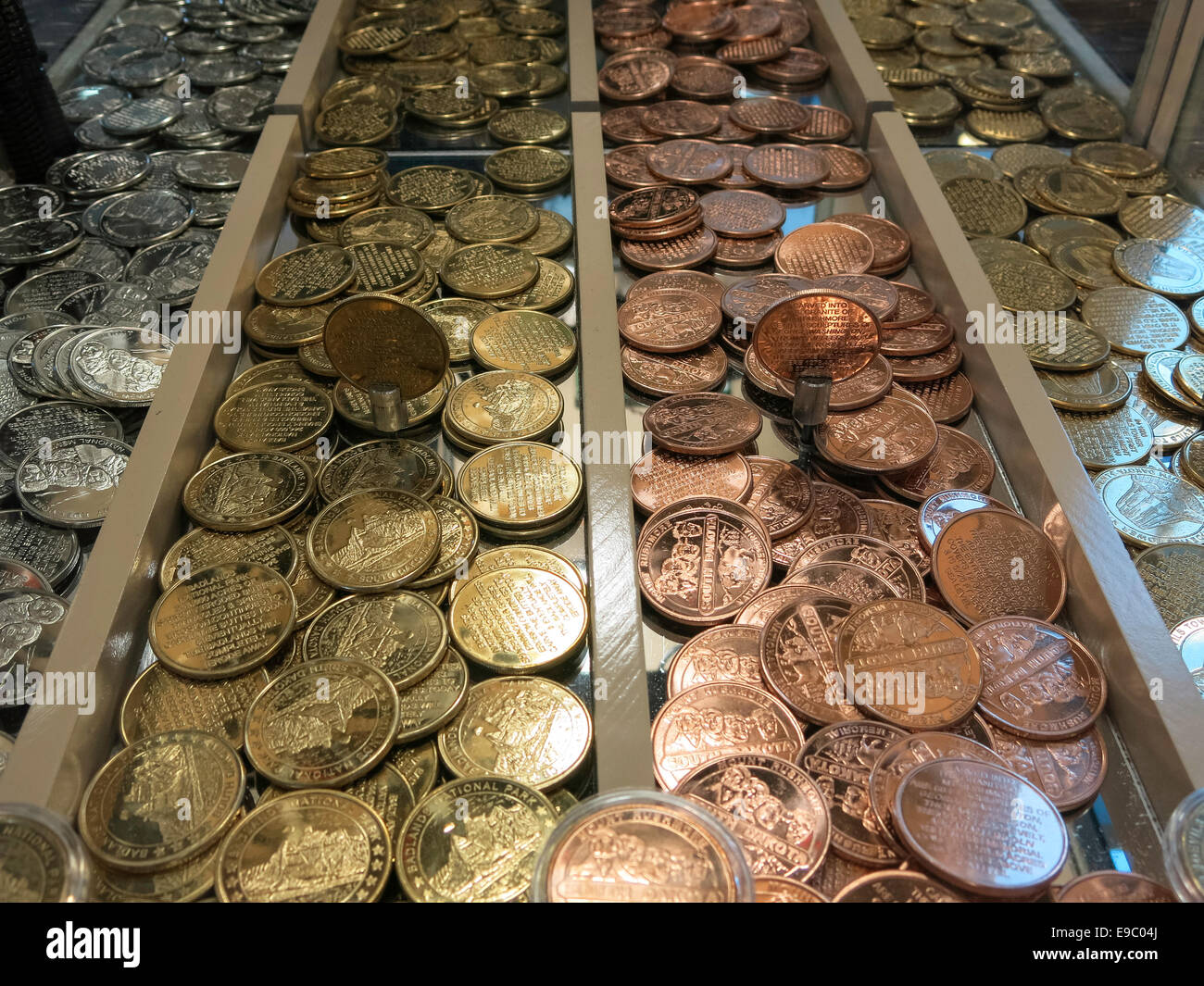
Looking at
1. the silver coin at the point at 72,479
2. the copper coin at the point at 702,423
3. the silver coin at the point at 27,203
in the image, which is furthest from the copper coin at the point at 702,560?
the silver coin at the point at 27,203

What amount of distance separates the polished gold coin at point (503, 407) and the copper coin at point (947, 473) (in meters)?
0.97

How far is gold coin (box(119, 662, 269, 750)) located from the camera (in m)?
2.12

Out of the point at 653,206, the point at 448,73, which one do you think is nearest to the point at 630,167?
the point at 653,206

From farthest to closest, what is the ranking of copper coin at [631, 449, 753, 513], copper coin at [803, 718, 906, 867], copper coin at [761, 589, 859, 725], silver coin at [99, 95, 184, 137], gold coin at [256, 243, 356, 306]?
silver coin at [99, 95, 184, 137] → gold coin at [256, 243, 356, 306] → copper coin at [631, 449, 753, 513] → copper coin at [761, 589, 859, 725] → copper coin at [803, 718, 906, 867]

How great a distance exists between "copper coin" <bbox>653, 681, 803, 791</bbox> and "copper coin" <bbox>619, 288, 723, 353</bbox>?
118 centimetres

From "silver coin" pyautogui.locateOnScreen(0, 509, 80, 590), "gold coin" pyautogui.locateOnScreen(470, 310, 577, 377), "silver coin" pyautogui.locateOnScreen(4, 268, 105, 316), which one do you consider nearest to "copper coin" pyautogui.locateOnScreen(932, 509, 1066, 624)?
"gold coin" pyautogui.locateOnScreen(470, 310, 577, 377)

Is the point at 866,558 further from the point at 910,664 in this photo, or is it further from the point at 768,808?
the point at 768,808

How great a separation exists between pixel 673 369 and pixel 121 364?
5.78 feet

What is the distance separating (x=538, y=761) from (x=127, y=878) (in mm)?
823

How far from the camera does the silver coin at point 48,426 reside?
111 inches

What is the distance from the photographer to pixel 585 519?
97.6 inches

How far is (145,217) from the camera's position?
12.1ft

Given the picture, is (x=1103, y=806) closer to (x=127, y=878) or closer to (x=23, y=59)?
(x=127, y=878)

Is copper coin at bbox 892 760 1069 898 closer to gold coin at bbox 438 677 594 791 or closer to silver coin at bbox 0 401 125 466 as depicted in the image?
gold coin at bbox 438 677 594 791
